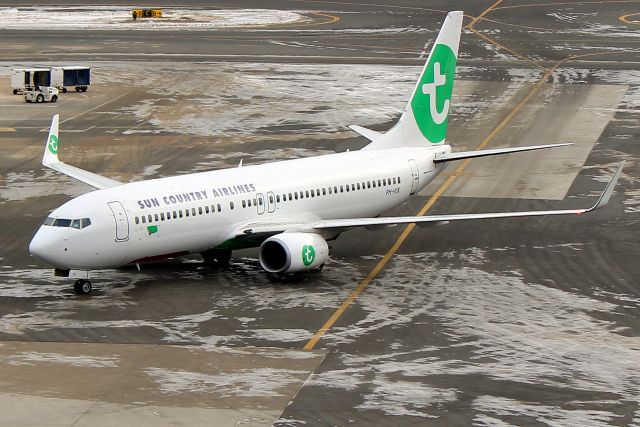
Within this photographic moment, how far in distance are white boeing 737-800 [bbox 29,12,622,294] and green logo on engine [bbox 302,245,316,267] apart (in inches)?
1.5

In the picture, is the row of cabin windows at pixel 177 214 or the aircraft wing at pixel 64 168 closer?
the row of cabin windows at pixel 177 214

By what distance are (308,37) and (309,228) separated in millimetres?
81301

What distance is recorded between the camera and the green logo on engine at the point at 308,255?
170ft

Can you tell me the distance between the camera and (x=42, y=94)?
98.8 meters

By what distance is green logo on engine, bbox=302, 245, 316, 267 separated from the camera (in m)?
51.9

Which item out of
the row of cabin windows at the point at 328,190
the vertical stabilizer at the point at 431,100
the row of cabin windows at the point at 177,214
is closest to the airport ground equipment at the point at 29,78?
the vertical stabilizer at the point at 431,100

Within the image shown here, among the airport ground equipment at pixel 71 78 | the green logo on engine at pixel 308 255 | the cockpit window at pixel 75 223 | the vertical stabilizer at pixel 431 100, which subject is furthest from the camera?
the airport ground equipment at pixel 71 78

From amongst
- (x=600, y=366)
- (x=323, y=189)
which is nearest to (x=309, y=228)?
(x=323, y=189)

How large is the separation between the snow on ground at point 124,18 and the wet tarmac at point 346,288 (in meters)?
34.6

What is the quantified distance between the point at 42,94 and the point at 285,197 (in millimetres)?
48178

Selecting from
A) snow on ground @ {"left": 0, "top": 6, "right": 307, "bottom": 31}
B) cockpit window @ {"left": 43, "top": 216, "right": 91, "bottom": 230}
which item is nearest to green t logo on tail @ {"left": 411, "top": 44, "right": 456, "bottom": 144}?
cockpit window @ {"left": 43, "top": 216, "right": 91, "bottom": 230}

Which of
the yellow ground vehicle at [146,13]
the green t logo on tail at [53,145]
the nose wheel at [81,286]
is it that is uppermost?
the yellow ground vehicle at [146,13]

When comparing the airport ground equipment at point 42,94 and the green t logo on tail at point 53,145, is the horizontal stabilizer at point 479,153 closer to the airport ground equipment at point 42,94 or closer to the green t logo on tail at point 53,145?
the green t logo on tail at point 53,145

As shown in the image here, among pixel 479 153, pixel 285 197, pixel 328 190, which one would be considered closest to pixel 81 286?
pixel 285 197
